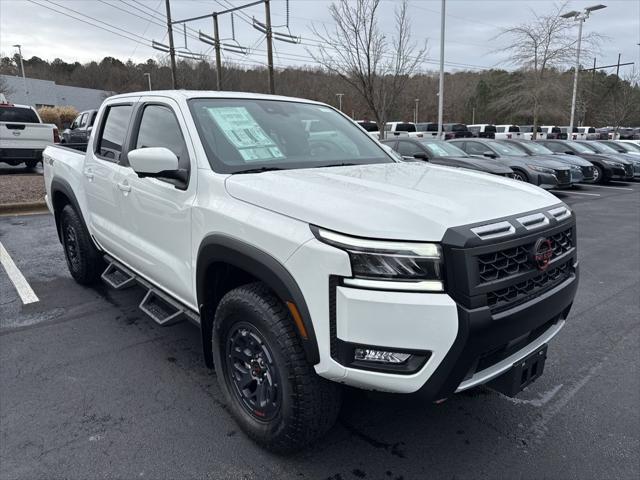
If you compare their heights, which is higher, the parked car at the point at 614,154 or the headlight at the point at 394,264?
the headlight at the point at 394,264

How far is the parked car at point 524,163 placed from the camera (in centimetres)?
1162

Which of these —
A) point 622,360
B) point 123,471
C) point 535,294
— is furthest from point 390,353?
point 622,360

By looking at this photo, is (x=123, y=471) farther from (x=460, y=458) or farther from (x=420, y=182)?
(x=420, y=182)

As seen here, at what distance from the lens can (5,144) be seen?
12.4 m

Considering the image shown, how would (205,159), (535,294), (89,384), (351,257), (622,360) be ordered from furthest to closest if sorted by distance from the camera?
(622,360)
(89,384)
(205,159)
(535,294)
(351,257)

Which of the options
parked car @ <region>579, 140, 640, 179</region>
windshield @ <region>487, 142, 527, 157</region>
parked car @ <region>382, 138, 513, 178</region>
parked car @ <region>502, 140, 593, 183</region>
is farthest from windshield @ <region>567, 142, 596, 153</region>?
parked car @ <region>382, 138, 513, 178</region>

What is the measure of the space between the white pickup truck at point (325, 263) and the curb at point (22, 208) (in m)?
6.99

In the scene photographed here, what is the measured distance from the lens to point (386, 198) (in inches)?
85.1

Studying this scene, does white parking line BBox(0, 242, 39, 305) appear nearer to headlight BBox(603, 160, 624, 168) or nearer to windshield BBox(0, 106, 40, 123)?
windshield BBox(0, 106, 40, 123)

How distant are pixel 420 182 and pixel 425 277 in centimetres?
82

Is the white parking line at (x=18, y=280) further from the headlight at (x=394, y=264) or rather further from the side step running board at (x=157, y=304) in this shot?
the headlight at (x=394, y=264)

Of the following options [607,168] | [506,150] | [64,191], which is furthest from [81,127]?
[607,168]

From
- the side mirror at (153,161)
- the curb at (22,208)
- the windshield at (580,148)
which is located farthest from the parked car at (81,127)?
the windshield at (580,148)

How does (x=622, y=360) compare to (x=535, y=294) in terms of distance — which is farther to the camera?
(x=622, y=360)
